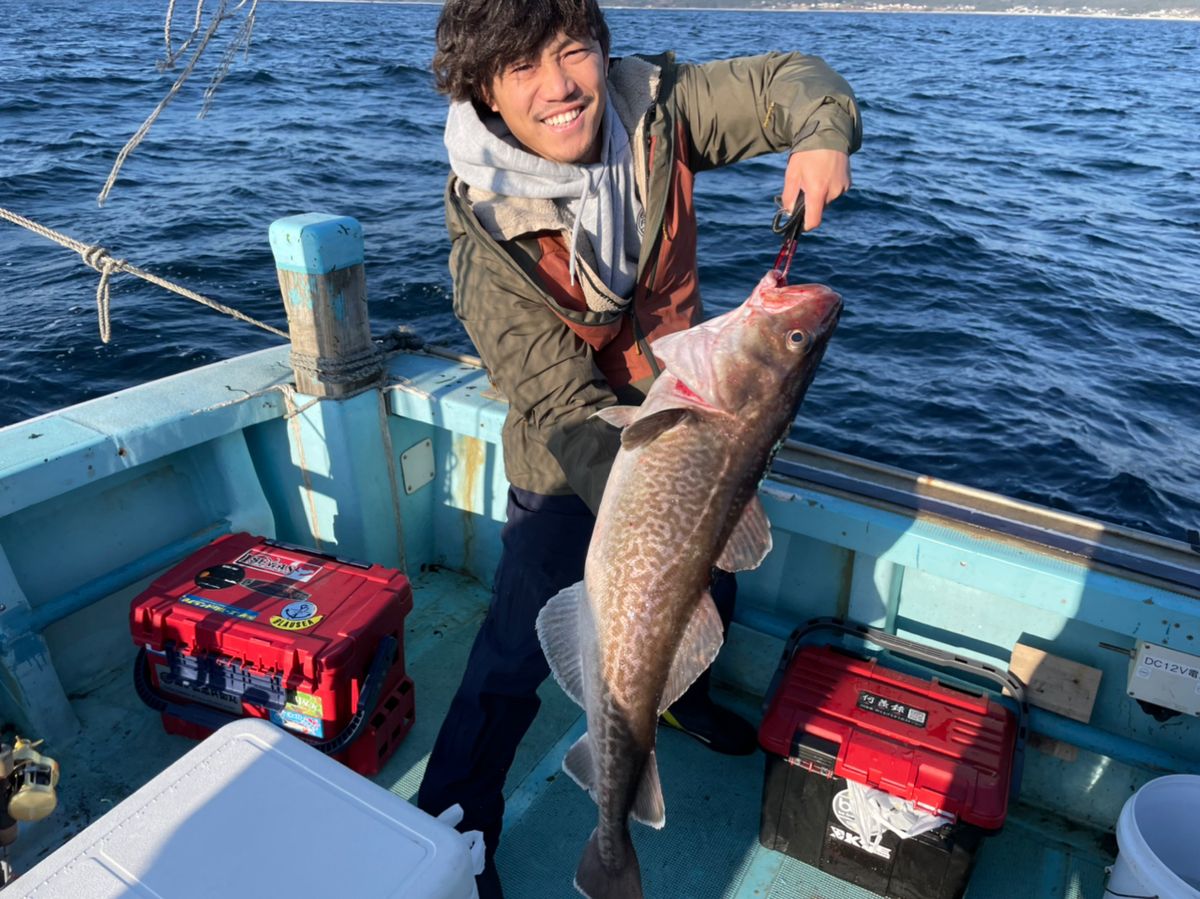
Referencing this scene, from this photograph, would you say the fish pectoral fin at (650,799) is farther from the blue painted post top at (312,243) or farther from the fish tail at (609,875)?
the blue painted post top at (312,243)

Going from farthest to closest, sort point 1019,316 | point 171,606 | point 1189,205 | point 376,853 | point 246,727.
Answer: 1. point 1189,205
2. point 1019,316
3. point 171,606
4. point 246,727
5. point 376,853

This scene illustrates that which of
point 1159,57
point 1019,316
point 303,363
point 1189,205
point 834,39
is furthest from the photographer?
point 834,39

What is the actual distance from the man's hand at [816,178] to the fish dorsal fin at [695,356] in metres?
0.41

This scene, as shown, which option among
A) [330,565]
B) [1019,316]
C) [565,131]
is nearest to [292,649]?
[330,565]

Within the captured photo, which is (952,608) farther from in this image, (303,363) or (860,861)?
(303,363)

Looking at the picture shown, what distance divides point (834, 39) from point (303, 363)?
54.4 metres

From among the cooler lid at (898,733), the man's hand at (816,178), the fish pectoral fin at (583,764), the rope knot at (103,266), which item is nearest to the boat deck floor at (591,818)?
the cooler lid at (898,733)

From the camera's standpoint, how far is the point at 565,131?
9.46ft

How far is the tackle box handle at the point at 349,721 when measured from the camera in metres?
3.53

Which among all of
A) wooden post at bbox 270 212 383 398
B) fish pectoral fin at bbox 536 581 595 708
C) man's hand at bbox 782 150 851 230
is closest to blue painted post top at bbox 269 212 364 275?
wooden post at bbox 270 212 383 398

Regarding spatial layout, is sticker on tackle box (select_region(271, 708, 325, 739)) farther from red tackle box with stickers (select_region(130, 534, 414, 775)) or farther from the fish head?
the fish head

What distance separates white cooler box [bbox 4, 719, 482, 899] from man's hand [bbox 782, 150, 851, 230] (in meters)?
1.92

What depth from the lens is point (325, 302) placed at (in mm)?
4137

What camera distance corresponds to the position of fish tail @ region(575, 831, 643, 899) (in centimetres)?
285
